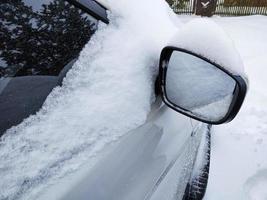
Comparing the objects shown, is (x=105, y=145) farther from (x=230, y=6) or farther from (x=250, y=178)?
(x=230, y=6)

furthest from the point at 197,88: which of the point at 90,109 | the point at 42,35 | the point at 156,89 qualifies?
the point at 42,35

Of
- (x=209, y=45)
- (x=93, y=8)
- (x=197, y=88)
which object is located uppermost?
(x=93, y=8)

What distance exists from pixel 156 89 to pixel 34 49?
56 cm

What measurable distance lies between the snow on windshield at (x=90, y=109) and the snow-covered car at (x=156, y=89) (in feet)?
0.13

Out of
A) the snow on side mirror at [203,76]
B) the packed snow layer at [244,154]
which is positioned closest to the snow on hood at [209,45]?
the snow on side mirror at [203,76]

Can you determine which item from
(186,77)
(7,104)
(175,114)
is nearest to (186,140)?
(175,114)

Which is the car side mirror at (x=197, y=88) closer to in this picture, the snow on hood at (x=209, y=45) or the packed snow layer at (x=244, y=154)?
the snow on hood at (x=209, y=45)

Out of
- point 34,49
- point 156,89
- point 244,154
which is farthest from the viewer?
point 244,154

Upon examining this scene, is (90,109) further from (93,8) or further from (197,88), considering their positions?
(197,88)

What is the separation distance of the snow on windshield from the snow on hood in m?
0.16

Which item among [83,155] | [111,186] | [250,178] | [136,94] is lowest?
[250,178]

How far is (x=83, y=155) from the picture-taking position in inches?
45.8

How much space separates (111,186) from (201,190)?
980 mm

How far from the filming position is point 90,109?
1231 mm
